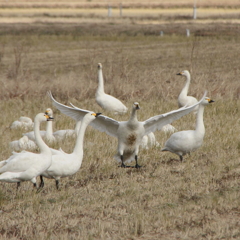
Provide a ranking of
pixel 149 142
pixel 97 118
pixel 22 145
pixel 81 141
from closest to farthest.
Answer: pixel 81 141
pixel 97 118
pixel 22 145
pixel 149 142

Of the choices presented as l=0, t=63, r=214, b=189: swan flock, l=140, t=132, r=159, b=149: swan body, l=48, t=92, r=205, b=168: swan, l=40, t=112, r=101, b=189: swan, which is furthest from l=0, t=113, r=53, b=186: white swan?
l=140, t=132, r=159, b=149: swan body

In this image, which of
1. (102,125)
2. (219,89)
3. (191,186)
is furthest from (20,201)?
(219,89)

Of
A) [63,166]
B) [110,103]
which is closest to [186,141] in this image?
[63,166]

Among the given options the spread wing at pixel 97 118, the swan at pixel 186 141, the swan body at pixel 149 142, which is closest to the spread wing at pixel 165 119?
the swan at pixel 186 141

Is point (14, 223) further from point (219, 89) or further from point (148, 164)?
point (219, 89)

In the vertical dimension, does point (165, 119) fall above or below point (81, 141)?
below

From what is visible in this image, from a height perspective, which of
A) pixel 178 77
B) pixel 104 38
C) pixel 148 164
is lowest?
pixel 104 38

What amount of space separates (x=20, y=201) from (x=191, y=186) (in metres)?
2.20

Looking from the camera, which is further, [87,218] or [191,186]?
[191,186]

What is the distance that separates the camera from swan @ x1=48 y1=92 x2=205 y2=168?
780cm

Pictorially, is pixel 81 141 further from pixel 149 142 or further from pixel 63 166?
pixel 149 142

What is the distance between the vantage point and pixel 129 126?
7824mm

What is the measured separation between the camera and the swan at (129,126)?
7.80m

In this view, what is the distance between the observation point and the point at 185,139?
7910mm
